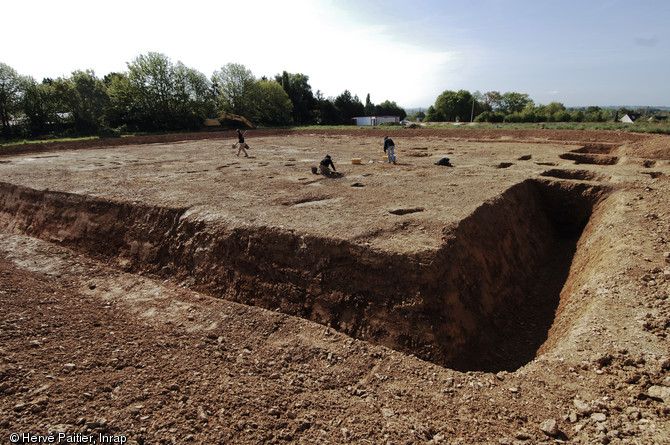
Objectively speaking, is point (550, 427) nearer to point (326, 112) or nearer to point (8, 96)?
point (8, 96)

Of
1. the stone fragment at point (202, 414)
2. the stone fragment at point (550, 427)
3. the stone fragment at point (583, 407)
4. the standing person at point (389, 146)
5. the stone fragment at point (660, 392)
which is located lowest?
the stone fragment at point (550, 427)

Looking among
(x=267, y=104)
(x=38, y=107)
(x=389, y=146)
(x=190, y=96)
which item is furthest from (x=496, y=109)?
(x=38, y=107)

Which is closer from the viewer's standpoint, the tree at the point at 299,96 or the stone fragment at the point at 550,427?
the stone fragment at the point at 550,427

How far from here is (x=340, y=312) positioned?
6539 millimetres

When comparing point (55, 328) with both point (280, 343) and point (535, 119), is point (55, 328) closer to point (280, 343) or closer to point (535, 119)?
point (280, 343)

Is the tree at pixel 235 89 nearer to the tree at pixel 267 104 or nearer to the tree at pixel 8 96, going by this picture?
the tree at pixel 267 104

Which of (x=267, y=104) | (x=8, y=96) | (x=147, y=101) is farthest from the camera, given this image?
(x=267, y=104)

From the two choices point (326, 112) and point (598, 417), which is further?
point (326, 112)

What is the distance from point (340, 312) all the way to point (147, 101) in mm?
51812

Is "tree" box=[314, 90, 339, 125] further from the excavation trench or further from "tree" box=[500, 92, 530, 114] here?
the excavation trench

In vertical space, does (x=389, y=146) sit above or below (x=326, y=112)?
below

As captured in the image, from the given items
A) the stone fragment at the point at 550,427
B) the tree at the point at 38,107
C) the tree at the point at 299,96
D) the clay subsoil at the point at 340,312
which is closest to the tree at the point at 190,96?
the tree at the point at 38,107

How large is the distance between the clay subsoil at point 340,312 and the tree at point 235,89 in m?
48.5

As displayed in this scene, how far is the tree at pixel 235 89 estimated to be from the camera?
57.2m
